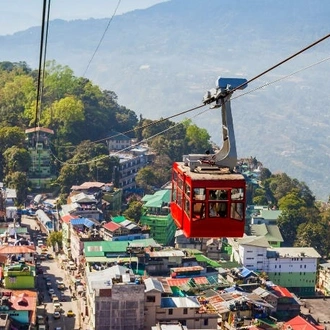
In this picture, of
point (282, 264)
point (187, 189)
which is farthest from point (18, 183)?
point (187, 189)

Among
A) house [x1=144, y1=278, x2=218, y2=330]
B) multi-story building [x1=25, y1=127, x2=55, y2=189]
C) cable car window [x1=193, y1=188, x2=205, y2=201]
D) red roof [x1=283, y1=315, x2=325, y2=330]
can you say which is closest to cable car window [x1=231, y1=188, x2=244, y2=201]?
cable car window [x1=193, y1=188, x2=205, y2=201]

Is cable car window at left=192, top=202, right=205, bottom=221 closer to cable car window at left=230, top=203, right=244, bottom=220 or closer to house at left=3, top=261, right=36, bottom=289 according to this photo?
cable car window at left=230, top=203, right=244, bottom=220

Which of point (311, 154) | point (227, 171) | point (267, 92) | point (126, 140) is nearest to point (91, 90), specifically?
point (126, 140)

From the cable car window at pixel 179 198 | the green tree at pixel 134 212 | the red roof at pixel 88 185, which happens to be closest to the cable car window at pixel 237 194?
the cable car window at pixel 179 198

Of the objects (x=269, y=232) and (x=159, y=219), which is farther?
(x=269, y=232)

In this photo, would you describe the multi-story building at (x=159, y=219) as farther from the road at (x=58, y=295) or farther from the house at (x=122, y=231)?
the road at (x=58, y=295)

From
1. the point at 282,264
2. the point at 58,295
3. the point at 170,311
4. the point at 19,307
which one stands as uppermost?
the point at 170,311

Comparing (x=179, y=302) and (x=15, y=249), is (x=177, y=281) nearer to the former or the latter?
(x=179, y=302)
